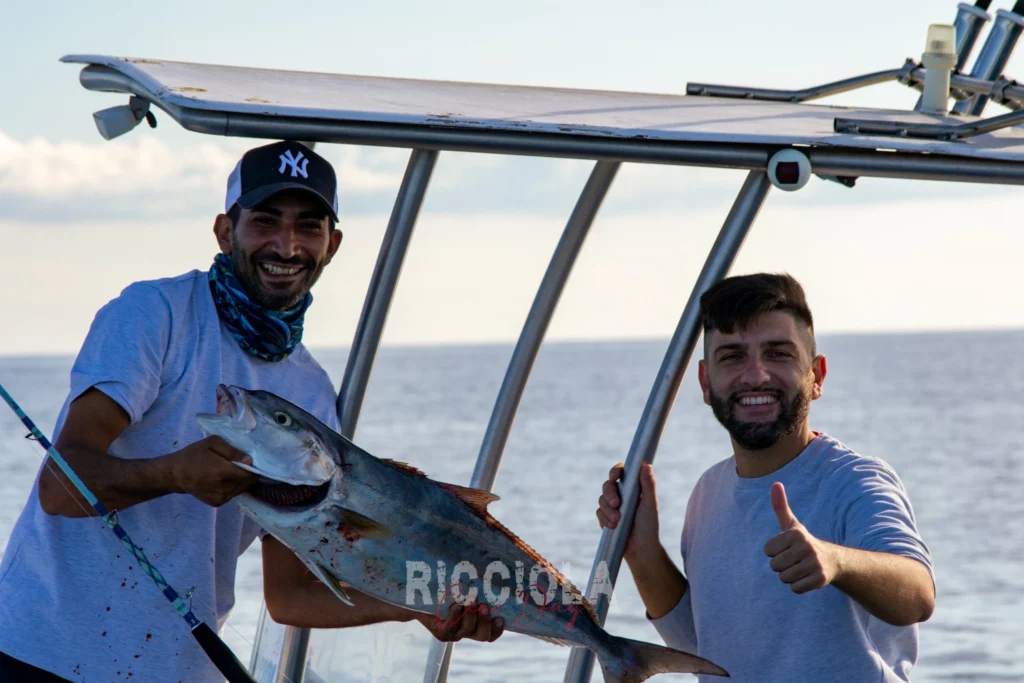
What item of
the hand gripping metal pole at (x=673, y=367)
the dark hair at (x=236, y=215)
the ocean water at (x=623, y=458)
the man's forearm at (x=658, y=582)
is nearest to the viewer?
the dark hair at (x=236, y=215)

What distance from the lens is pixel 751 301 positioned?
337 centimetres

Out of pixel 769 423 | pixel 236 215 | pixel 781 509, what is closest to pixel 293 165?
pixel 236 215

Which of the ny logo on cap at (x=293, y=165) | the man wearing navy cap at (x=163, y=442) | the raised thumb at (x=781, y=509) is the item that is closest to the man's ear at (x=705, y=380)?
the raised thumb at (x=781, y=509)

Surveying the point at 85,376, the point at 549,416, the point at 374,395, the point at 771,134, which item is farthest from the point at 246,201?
the point at 374,395

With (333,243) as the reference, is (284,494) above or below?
below

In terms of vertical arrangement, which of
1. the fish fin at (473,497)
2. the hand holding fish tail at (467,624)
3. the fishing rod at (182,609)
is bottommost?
the fishing rod at (182,609)

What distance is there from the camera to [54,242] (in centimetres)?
593

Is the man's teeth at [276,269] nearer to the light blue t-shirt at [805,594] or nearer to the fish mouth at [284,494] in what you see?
the fish mouth at [284,494]

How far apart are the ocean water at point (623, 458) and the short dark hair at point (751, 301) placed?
158cm

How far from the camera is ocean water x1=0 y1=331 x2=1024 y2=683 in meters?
9.91

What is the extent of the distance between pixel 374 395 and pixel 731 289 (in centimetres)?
4583

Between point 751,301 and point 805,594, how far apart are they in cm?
74

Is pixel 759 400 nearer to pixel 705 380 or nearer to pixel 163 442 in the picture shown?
pixel 705 380

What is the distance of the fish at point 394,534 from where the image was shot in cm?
297
